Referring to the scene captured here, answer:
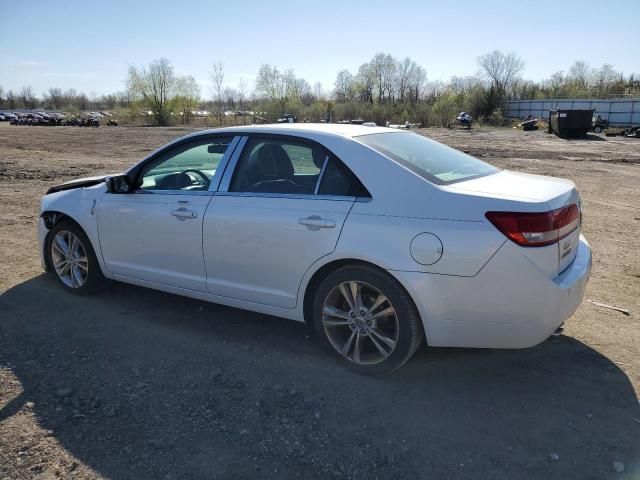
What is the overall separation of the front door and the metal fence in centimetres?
5732

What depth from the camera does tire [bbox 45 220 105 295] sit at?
479cm

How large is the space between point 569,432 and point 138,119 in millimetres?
91272

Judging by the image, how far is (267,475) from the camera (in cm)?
255

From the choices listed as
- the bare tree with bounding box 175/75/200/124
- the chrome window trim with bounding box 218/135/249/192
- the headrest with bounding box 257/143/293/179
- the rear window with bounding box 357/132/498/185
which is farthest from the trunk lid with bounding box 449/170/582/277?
the bare tree with bounding box 175/75/200/124

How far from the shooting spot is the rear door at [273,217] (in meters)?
3.41

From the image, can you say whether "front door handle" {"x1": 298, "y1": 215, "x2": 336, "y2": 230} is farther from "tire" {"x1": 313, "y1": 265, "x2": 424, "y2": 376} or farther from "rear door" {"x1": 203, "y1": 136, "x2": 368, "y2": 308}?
"tire" {"x1": 313, "y1": 265, "x2": 424, "y2": 376}

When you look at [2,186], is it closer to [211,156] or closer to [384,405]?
[211,156]

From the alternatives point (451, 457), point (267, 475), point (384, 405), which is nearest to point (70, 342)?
point (267, 475)

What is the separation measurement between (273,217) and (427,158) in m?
1.18

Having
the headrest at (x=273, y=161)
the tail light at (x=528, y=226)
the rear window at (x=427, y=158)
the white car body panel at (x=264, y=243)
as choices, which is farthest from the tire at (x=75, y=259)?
the tail light at (x=528, y=226)

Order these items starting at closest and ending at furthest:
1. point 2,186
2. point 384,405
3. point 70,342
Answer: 1. point 384,405
2. point 70,342
3. point 2,186

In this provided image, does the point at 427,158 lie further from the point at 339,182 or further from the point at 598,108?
the point at 598,108

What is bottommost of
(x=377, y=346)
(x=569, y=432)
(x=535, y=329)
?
(x=569, y=432)

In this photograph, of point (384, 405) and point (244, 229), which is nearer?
point (384, 405)
